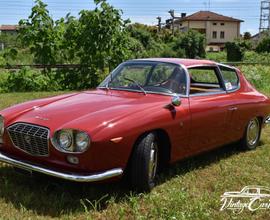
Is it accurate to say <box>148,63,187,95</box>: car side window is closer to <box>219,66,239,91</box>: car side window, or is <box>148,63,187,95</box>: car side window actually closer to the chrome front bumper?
<box>219,66,239,91</box>: car side window

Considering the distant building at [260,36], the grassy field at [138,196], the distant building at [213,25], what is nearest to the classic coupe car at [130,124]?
the grassy field at [138,196]

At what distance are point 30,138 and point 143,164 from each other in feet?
3.60

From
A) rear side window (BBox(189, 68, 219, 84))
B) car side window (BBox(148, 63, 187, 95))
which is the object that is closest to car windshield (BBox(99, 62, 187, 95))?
car side window (BBox(148, 63, 187, 95))

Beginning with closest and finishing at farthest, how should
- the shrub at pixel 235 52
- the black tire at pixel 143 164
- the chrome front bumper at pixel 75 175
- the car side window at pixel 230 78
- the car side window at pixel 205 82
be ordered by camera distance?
the chrome front bumper at pixel 75 175, the black tire at pixel 143 164, the car side window at pixel 205 82, the car side window at pixel 230 78, the shrub at pixel 235 52

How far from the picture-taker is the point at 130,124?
4145mm

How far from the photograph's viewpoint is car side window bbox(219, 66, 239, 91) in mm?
6023

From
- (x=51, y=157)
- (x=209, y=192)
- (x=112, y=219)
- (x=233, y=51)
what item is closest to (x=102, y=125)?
(x=51, y=157)

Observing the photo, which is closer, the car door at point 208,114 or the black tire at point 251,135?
the car door at point 208,114

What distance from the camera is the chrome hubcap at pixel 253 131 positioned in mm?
6328

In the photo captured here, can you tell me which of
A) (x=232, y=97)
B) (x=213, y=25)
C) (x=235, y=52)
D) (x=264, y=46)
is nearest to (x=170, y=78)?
(x=232, y=97)

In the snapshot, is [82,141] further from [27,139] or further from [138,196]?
[138,196]

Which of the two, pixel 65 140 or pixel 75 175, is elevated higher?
pixel 65 140

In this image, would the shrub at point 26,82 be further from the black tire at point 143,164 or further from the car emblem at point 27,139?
the black tire at point 143,164

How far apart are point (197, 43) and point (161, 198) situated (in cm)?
4436
